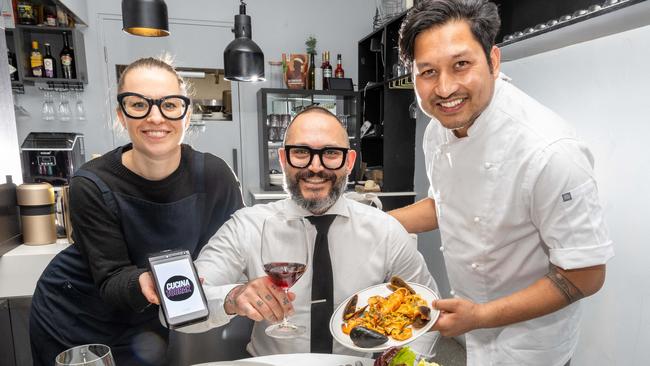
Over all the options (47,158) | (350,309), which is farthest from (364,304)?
(47,158)

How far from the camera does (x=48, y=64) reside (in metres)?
4.05

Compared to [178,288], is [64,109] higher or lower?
higher

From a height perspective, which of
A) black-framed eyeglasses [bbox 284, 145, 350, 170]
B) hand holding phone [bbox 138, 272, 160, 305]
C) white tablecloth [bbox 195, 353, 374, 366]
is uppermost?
black-framed eyeglasses [bbox 284, 145, 350, 170]

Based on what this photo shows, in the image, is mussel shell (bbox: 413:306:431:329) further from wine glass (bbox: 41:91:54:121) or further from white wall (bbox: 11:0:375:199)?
wine glass (bbox: 41:91:54:121)

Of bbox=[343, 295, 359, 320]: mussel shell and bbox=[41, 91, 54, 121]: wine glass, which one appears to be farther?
bbox=[41, 91, 54, 121]: wine glass

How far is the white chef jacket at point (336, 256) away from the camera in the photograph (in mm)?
1651

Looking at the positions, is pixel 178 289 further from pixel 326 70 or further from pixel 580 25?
pixel 326 70

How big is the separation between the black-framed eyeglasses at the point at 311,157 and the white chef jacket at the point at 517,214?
463 millimetres

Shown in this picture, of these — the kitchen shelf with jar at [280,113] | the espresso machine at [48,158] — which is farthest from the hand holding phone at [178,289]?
the kitchen shelf with jar at [280,113]

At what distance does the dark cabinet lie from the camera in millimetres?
4285

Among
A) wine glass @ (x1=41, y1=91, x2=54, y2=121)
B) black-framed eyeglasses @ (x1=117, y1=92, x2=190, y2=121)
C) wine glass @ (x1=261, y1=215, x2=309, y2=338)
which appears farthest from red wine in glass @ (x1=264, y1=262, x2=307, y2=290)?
wine glass @ (x1=41, y1=91, x2=54, y2=121)

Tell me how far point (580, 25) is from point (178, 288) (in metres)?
1.97

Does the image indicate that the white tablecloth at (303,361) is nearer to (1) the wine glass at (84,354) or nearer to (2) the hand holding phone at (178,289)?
(2) the hand holding phone at (178,289)

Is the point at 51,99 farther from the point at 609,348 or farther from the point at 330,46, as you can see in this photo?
the point at 609,348
